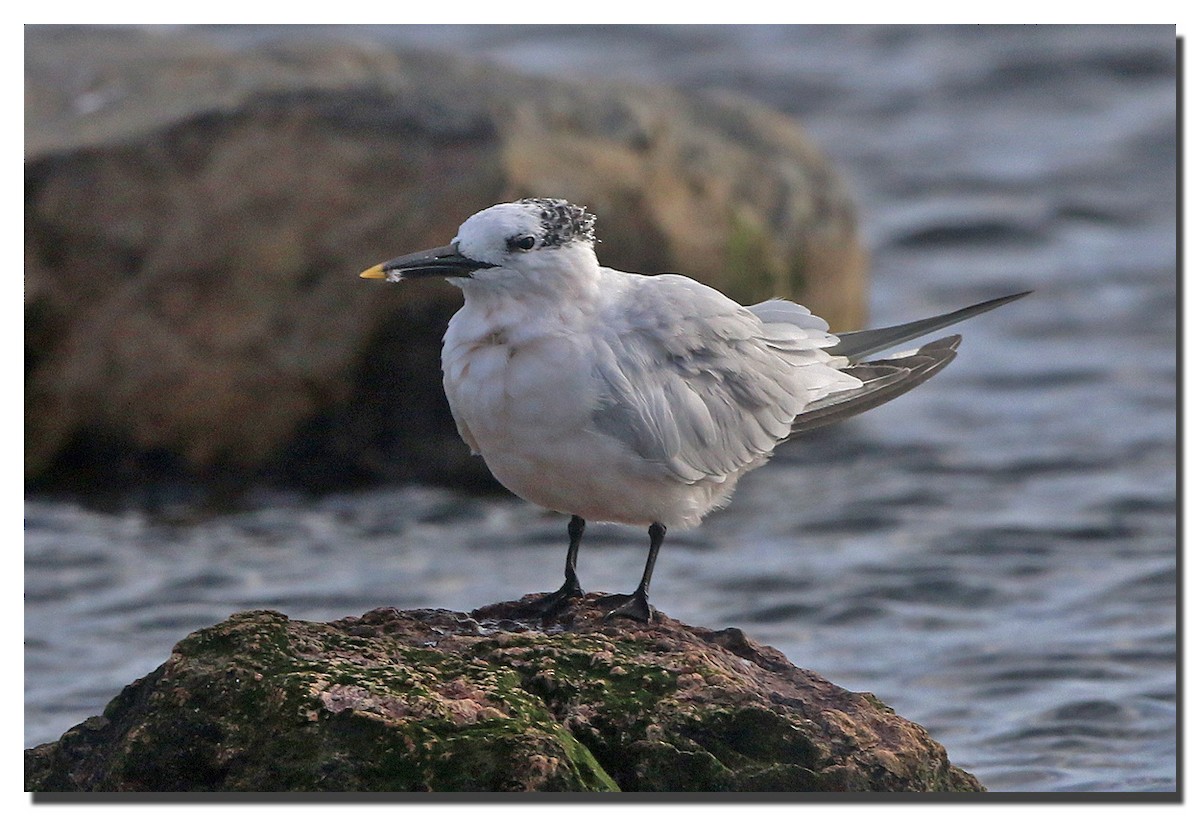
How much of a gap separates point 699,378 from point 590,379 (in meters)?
0.58

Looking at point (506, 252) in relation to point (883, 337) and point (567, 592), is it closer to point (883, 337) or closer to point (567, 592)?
point (567, 592)

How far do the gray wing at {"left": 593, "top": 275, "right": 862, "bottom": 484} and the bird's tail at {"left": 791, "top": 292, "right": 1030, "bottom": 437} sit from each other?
0.06 meters

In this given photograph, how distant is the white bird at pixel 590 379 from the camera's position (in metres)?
5.29

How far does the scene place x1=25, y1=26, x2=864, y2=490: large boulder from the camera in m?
9.25

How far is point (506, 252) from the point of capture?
531 centimetres

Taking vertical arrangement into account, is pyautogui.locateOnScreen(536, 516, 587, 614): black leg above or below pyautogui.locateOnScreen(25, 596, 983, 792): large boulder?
above

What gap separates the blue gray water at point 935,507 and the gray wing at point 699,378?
166 cm

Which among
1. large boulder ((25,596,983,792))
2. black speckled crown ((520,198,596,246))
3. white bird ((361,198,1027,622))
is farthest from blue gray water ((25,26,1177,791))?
black speckled crown ((520,198,596,246))

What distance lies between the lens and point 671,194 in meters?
9.93

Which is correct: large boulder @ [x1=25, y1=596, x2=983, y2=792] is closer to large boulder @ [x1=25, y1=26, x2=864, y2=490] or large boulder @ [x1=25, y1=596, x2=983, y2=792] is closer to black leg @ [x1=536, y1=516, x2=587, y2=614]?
black leg @ [x1=536, y1=516, x2=587, y2=614]

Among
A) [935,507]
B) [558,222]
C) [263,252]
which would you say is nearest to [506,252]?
[558,222]

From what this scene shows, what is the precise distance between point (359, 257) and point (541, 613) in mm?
4134

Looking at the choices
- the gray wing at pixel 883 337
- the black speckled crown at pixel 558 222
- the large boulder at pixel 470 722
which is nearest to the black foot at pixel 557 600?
the large boulder at pixel 470 722
